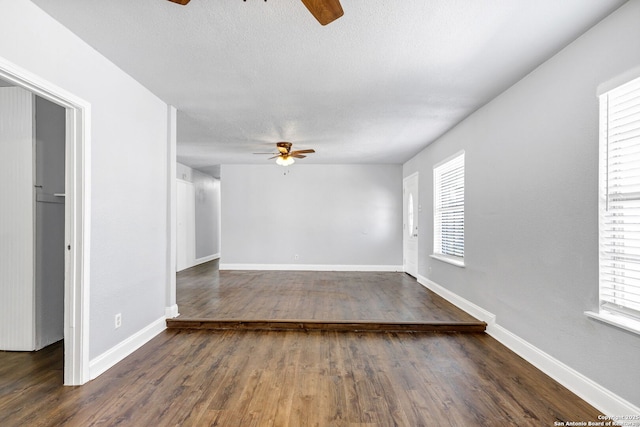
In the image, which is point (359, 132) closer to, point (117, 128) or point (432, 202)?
point (432, 202)

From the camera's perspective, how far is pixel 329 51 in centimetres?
262

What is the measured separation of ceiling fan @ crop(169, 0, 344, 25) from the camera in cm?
168

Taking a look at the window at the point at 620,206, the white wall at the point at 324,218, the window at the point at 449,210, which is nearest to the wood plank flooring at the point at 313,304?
the window at the point at 449,210

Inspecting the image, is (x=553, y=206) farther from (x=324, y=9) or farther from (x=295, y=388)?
(x=295, y=388)

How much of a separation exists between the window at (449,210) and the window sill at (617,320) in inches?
87.1

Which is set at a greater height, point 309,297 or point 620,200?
point 620,200

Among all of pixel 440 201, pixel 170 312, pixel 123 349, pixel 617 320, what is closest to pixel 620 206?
pixel 617 320

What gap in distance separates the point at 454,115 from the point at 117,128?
146 inches

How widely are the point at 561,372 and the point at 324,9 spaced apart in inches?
118

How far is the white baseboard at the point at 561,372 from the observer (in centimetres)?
208

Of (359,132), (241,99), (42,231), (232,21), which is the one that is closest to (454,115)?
(359,132)

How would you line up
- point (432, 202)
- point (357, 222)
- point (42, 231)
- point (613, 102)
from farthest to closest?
point (357, 222), point (432, 202), point (42, 231), point (613, 102)

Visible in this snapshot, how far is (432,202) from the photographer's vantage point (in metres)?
5.67

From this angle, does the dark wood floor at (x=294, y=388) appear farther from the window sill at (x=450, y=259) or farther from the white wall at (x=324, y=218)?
the white wall at (x=324, y=218)
